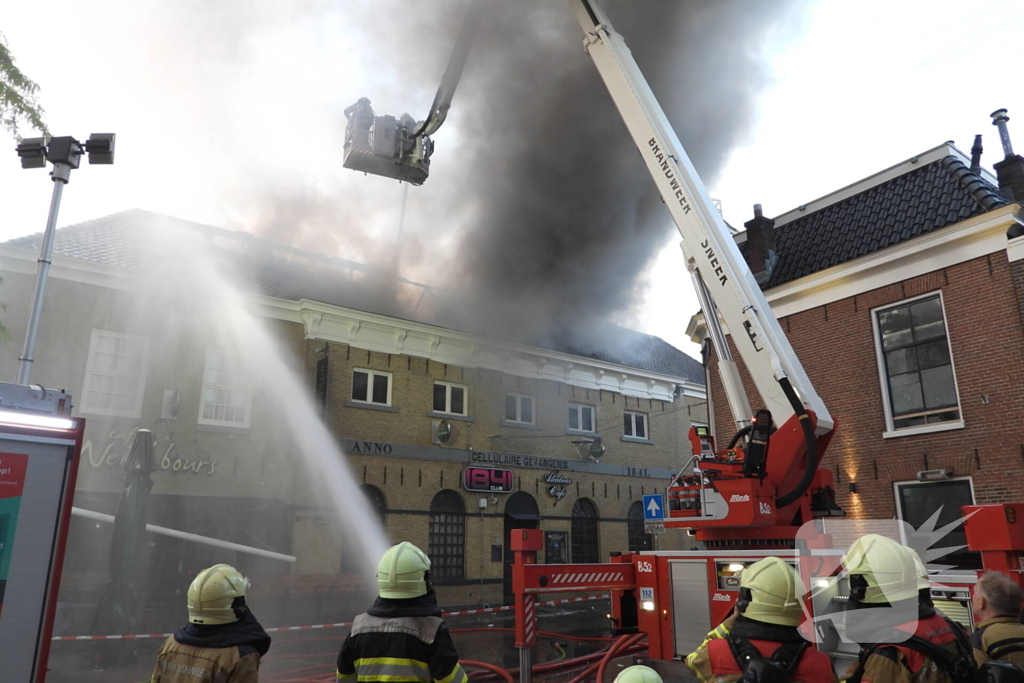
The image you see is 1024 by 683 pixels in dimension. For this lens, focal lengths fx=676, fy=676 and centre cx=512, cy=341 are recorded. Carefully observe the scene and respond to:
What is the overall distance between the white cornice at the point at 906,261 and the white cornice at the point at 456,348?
7.92 meters

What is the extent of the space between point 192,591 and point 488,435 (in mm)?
16063

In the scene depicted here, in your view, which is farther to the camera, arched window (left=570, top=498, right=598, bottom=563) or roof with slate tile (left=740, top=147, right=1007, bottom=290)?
arched window (left=570, top=498, right=598, bottom=563)

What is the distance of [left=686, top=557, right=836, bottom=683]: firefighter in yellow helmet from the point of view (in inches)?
84.6

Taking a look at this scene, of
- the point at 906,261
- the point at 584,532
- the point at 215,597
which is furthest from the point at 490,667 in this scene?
the point at 584,532

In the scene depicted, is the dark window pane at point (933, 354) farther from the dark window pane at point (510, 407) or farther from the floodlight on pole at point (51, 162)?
the floodlight on pole at point (51, 162)

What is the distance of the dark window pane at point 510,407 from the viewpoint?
19.5m

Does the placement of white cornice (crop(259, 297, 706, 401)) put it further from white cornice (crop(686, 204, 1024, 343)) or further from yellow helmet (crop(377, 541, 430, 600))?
yellow helmet (crop(377, 541, 430, 600))

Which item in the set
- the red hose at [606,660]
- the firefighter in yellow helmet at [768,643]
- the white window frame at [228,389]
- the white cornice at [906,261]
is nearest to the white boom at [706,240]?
the red hose at [606,660]

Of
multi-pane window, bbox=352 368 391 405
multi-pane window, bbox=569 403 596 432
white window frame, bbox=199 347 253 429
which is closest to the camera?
white window frame, bbox=199 347 253 429

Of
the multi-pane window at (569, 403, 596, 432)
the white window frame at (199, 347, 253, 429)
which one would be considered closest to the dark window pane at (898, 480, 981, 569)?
the multi-pane window at (569, 403, 596, 432)

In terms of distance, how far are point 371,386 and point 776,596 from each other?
15442 millimetres

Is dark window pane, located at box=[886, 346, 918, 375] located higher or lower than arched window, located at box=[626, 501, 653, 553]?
higher

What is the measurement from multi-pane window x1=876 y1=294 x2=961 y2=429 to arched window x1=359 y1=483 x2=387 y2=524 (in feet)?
36.2

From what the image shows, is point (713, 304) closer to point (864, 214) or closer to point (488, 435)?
point (864, 214)
